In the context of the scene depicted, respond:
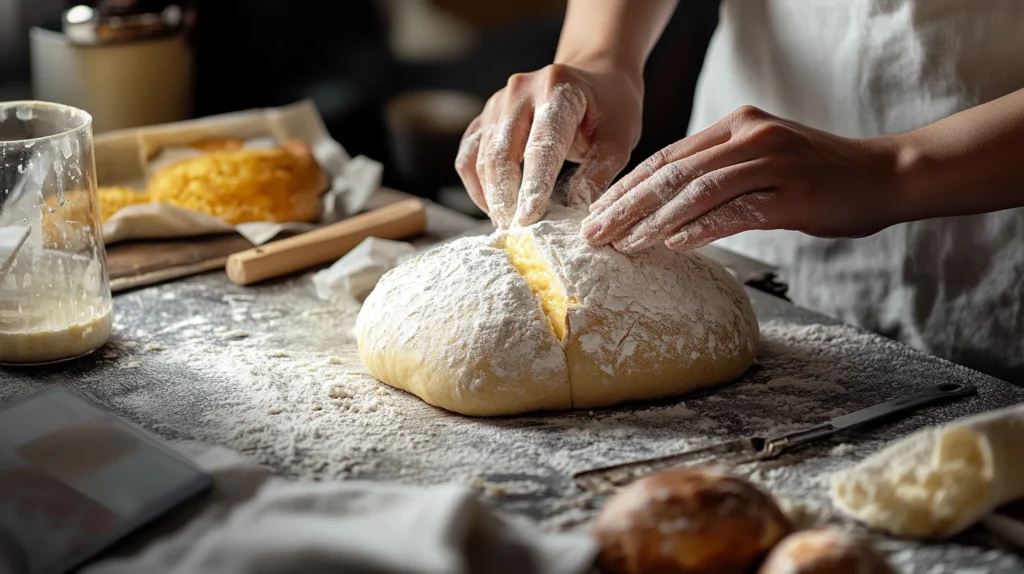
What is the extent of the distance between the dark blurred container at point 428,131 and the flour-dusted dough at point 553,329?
150 cm

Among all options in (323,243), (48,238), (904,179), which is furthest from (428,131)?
(904,179)

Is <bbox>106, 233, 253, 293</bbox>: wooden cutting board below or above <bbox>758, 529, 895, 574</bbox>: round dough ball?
above

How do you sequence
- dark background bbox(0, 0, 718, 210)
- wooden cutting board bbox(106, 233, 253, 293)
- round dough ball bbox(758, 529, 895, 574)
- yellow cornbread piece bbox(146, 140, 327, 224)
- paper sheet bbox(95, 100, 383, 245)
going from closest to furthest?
round dough ball bbox(758, 529, 895, 574)
wooden cutting board bbox(106, 233, 253, 293)
paper sheet bbox(95, 100, 383, 245)
yellow cornbread piece bbox(146, 140, 327, 224)
dark background bbox(0, 0, 718, 210)

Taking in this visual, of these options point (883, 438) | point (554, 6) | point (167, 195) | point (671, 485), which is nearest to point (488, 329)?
point (671, 485)

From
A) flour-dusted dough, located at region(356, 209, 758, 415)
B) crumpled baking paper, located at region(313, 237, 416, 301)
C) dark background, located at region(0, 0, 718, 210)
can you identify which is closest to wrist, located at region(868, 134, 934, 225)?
flour-dusted dough, located at region(356, 209, 758, 415)

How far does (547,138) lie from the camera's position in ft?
5.16

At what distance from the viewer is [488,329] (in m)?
1.36

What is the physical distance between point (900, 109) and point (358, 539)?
1.30m

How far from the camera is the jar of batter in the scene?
1.46m

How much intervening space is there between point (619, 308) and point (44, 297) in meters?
0.87

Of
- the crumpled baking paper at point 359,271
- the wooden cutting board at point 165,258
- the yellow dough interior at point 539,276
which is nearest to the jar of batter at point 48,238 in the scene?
the wooden cutting board at point 165,258

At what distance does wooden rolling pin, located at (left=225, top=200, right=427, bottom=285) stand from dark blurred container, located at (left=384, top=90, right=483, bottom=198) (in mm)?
788

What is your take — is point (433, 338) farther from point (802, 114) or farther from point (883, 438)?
point (802, 114)

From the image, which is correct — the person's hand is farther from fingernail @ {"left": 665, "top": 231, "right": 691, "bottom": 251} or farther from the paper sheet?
the paper sheet
